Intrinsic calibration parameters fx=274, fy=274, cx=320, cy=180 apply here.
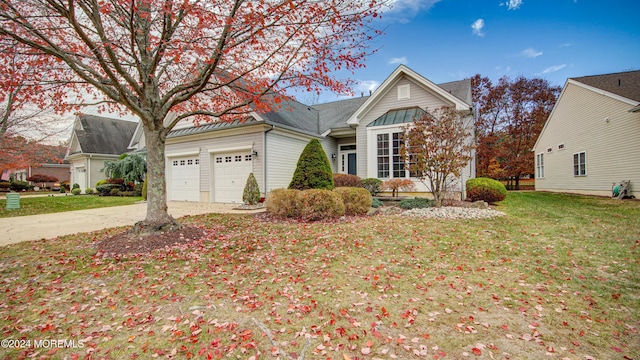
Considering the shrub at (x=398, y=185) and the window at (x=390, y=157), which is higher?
the window at (x=390, y=157)

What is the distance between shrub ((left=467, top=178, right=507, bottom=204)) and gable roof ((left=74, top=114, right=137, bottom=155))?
2796 centimetres

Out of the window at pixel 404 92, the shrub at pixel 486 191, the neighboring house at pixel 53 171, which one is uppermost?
the window at pixel 404 92

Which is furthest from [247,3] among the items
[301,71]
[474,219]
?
[474,219]

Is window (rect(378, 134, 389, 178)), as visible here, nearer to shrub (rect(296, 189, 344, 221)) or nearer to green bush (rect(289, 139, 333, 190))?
green bush (rect(289, 139, 333, 190))

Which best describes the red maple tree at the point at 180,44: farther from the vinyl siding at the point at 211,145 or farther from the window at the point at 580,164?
the window at the point at 580,164

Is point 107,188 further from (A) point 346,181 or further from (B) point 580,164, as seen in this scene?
(B) point 580,164

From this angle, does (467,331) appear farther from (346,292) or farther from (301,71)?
(301,71)

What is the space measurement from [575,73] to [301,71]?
1971 centimetres

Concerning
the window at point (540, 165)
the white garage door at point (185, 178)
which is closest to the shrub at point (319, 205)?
the white garage door at point (185, 178)

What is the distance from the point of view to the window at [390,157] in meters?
12.0

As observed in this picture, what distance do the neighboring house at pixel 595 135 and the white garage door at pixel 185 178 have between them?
19.3m

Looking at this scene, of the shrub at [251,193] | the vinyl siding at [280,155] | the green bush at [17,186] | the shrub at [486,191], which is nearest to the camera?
the shrub at [486,191]

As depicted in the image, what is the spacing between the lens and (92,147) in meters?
23.5

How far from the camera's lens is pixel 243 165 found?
42.1ft
